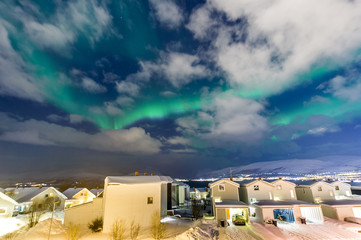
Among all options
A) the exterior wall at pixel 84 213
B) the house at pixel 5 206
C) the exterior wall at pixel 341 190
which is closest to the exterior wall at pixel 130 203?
the exterior wall at pixel 84 213

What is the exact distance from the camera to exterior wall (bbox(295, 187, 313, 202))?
1298 inches

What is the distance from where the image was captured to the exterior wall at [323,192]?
3284 cm

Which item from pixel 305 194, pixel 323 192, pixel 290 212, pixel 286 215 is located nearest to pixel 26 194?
pixel 286 215

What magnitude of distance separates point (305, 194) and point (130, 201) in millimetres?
33821

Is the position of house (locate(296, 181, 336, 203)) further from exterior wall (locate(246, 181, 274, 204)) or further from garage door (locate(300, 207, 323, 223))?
garage door (locate(300, 207, 323, 223))

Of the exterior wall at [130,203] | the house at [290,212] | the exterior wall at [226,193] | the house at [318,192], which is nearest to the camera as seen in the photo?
the exterior wall at [130,203]

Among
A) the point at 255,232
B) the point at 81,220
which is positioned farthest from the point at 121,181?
the point at 255,232

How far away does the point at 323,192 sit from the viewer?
3316 centimetres

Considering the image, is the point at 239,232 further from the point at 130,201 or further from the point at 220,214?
the point at 130,201

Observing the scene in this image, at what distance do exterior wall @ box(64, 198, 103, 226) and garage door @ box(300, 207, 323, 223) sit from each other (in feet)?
95.7

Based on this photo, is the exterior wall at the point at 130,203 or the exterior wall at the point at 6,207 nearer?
the exterior wall at the point at 130,203

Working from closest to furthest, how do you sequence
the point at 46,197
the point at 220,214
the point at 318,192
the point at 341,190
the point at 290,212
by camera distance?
the point at 220,214 < the point at 290,212 < the point at 318,192 < the point at 341,190 < the point at 46,197

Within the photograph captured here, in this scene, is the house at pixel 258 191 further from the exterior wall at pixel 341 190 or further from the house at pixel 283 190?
the exterior wall at pixel 341 190

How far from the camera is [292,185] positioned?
32.0 m
